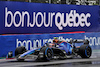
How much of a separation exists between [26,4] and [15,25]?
4.36 ft

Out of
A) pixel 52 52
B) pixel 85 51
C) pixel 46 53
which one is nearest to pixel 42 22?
pixel 85 51

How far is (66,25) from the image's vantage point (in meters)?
17.9

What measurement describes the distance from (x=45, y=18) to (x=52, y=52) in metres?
5.31

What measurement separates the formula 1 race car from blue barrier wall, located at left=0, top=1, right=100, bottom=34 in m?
3.34

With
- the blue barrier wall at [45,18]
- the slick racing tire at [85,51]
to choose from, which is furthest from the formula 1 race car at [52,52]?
the blue barrier wall at [45,18]

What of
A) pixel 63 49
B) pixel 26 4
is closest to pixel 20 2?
pixel 26 4

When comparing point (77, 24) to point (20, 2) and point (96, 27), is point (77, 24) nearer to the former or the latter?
point (96, 27)

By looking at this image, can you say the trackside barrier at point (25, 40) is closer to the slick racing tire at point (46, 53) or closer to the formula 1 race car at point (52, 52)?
the formula 1 race car at point (52, 52)

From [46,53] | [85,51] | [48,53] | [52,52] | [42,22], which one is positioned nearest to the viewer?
[46,53]

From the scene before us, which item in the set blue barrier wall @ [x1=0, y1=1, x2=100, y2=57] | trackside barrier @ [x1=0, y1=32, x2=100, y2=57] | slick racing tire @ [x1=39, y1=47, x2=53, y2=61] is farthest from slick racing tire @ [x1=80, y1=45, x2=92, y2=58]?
blue barrier wall @ [x1=0, y1=1, x2=100, y2=57]

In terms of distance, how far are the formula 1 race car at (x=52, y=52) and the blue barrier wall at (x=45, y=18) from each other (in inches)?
132

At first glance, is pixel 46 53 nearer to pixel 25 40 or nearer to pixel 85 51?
pixel 85 51

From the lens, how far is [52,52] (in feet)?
39.2

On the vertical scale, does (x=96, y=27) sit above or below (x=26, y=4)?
below
